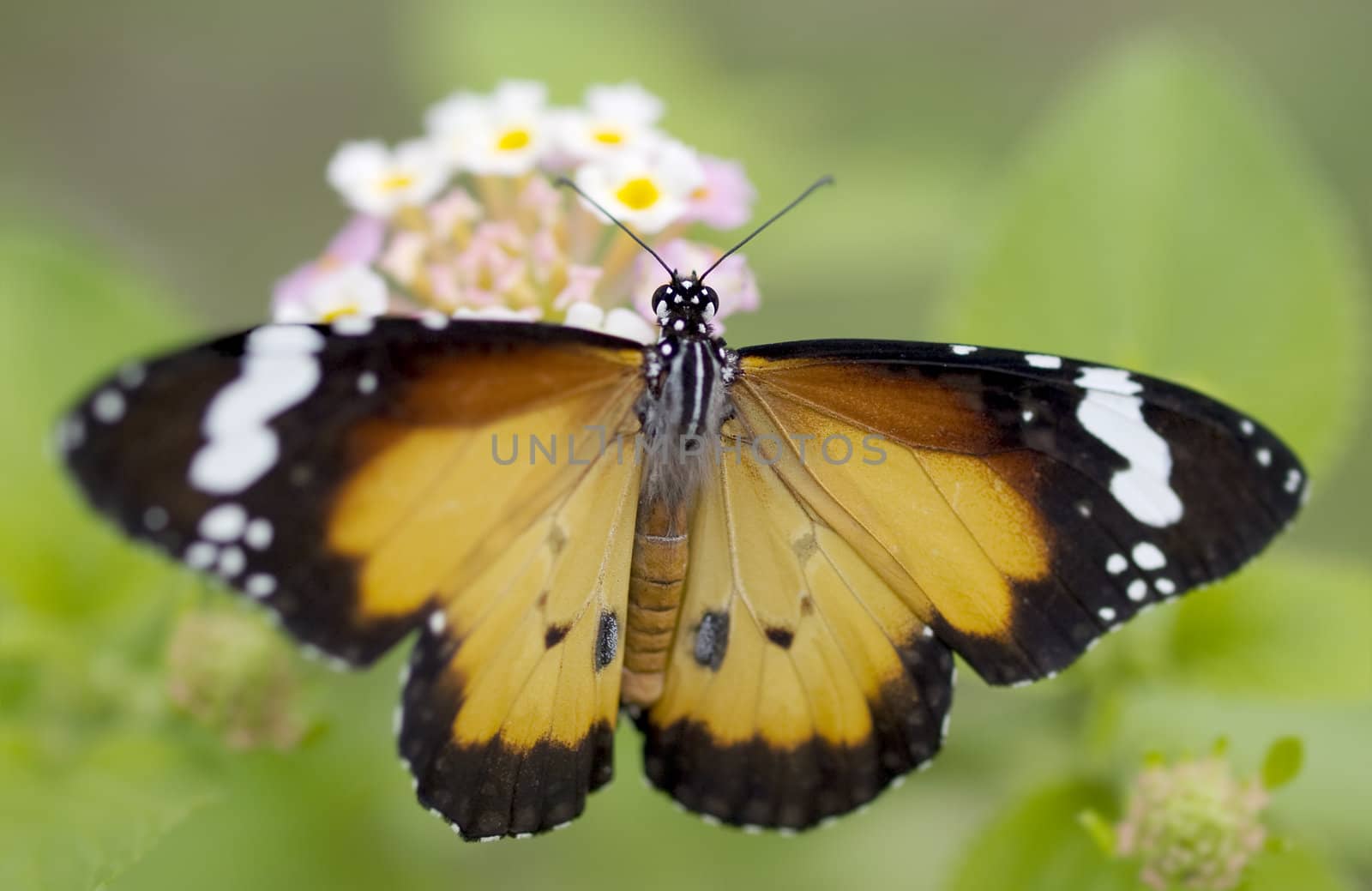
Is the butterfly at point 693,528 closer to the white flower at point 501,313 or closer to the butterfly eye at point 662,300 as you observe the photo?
the butterfly eye at point 662,300

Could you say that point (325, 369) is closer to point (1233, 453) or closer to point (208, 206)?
point (1233, 453)

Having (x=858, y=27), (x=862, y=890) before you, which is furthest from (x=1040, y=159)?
(x=858, y=27)

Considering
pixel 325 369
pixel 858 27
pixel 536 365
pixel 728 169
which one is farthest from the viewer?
pixel 858 27

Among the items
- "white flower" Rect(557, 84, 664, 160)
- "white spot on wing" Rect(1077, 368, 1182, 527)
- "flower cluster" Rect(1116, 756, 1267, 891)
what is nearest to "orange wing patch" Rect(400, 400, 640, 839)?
"white flower" Rect(557, 84, 664, 160)

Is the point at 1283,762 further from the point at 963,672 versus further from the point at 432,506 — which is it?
the point at 432,506

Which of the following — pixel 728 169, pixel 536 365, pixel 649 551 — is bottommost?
pixel 649 551

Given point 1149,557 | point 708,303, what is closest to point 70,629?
point 708,303

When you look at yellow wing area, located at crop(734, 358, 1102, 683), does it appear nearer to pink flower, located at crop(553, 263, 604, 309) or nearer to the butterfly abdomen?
the butterfly abdomen
